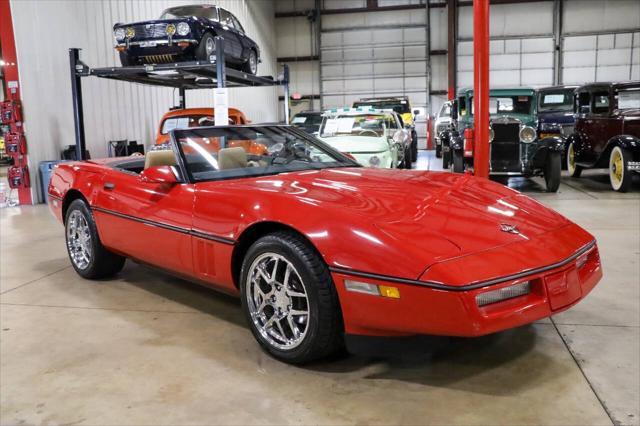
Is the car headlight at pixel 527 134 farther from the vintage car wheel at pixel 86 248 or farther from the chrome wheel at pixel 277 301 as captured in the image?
the chrome wheel at pixel 277 301

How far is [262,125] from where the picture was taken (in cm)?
378

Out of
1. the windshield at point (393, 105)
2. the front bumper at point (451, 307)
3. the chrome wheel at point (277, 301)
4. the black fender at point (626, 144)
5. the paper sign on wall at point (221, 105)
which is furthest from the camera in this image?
the windshield at point (393, 105)

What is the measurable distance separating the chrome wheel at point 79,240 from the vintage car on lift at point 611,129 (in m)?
7.62

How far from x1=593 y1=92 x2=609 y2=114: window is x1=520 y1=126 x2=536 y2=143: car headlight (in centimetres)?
133

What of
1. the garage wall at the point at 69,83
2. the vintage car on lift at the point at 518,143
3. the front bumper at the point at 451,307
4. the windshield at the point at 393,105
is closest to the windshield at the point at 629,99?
the vintage car on lift at the point at 518,143

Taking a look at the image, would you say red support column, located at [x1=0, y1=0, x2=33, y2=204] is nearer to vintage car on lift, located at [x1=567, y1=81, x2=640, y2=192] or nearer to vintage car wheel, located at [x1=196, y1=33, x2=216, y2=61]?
vintage car wheel, located at [x1=196, y1=33, x2=216, y2=61]

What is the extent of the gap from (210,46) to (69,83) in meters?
3.36

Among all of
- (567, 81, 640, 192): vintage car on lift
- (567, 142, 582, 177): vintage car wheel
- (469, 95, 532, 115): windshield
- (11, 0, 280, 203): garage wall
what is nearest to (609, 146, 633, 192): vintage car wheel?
(567, 81, 640, 192): vintage car on lift

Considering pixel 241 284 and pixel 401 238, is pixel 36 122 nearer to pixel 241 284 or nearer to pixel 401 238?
pixel 241 284

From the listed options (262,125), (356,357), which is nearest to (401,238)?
(356,357)

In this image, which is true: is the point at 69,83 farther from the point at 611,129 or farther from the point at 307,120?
the point at 611,129

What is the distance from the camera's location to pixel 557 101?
41.4 feet

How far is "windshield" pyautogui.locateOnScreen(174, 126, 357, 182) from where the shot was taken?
3309 millimetres

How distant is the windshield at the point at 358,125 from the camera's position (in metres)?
9.60
